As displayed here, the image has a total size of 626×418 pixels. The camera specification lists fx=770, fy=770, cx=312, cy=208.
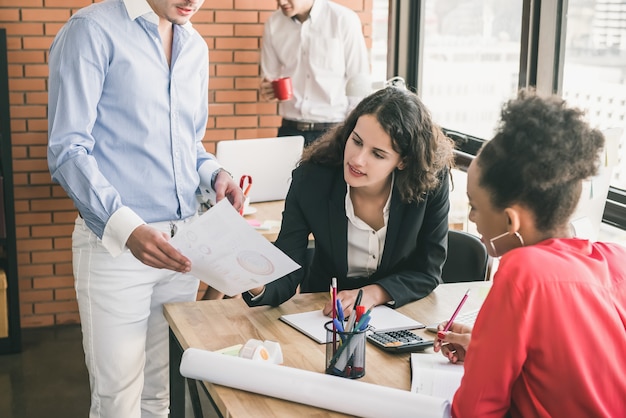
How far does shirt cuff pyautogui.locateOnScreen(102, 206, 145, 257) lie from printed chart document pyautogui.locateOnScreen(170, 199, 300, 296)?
8.7 inches

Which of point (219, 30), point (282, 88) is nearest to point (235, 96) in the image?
point (219, 30)

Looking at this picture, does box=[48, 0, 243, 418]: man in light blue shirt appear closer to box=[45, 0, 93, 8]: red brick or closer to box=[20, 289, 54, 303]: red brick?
box=[45, 0, 93, 8]: red brick

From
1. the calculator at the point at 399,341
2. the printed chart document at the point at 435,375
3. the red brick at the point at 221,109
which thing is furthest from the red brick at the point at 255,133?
the printed chart document at the point at 435,375

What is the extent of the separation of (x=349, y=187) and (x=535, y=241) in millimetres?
929

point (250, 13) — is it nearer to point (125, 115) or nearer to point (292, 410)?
point (125, 115)

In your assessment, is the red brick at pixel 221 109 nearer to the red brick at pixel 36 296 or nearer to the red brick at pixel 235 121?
the red brick at pixel 235 121

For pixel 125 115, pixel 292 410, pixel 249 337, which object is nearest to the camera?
pixel 292 410

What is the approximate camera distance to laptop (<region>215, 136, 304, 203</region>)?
353 cm

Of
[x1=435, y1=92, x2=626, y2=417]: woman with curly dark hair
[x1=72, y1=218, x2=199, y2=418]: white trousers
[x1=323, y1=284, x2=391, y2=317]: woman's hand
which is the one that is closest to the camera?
[x1=435, y1=92, x2=626, y2=417]: woman with curly dark hair

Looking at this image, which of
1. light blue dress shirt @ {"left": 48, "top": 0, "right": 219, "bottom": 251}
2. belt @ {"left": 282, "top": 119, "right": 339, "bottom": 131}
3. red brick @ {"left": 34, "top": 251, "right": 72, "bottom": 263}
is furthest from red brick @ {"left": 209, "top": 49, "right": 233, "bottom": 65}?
light blue dress shirt @ {"left": 48, "top": 0, "right": 219, "bottom": 251}

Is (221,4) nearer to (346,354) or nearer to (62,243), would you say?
(62,243)

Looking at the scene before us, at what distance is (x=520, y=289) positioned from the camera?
123cm

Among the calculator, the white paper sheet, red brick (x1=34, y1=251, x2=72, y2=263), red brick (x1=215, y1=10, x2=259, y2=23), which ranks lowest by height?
red brick (x1=34, y1=251, x2=72, y2=263)

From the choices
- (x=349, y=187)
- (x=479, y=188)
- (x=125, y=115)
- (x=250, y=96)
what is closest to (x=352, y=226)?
(x=349, y=187)
